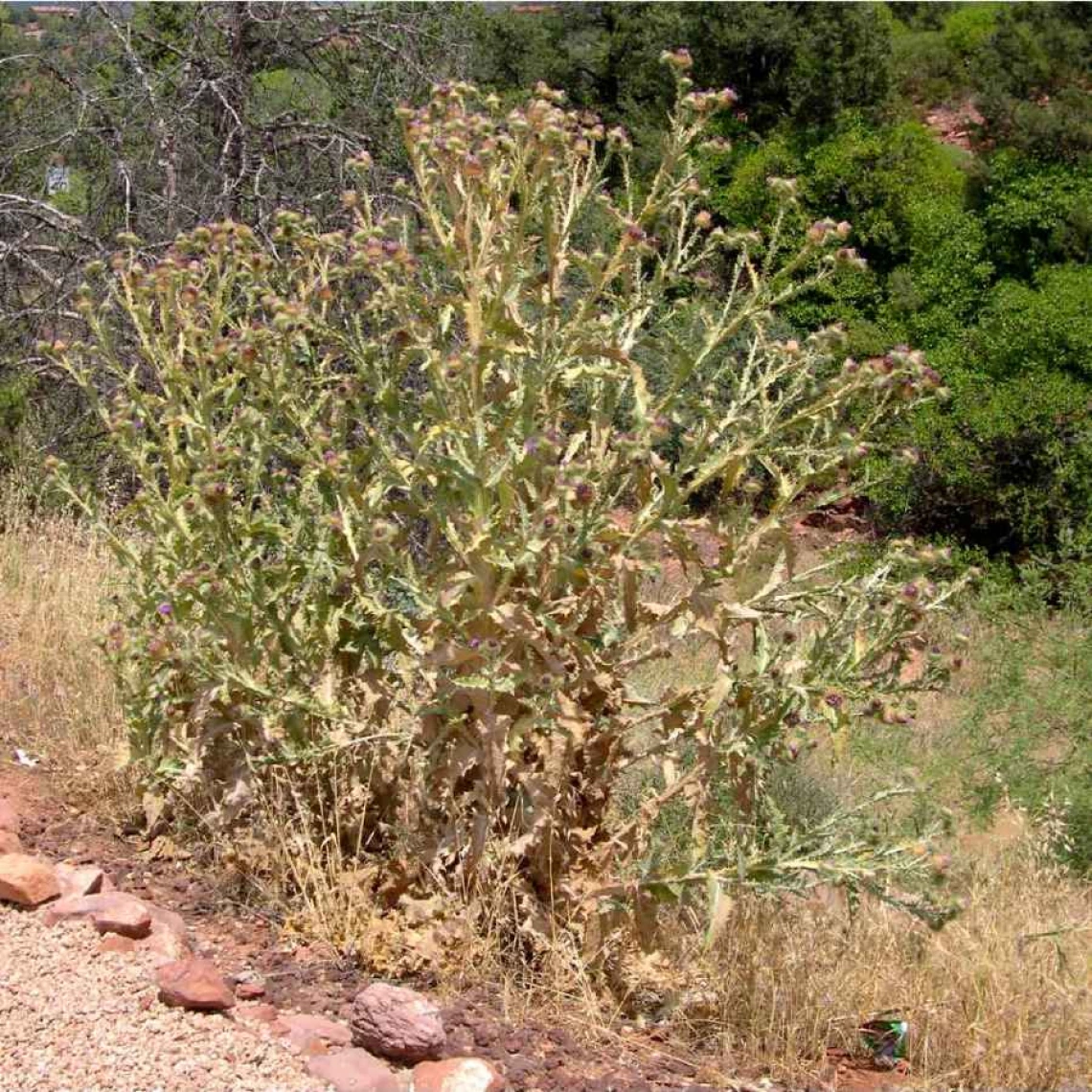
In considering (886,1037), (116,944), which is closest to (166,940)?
(116,944)

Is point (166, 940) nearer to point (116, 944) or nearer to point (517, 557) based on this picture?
point (116, 944)

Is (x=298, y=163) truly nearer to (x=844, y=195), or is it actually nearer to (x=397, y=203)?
(x=397, y=203)

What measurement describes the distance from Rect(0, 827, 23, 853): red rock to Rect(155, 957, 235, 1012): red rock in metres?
0.75

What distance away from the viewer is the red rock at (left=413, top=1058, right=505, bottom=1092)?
2.90 metres

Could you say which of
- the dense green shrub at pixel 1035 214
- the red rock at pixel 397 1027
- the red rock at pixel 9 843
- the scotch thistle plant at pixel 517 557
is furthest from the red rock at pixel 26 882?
the dense green shrub at pixel 1035 214

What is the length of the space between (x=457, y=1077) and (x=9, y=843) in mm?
1383

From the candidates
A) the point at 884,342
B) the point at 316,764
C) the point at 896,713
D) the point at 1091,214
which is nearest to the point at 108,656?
the point at 316,764

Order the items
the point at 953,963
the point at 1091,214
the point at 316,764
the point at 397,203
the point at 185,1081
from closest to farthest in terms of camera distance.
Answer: the point at 185,1081
the point at 953,963
the point at 316,764
the point at 397,203
the point at 1091,214

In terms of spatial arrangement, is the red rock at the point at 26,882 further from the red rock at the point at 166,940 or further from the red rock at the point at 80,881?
the red rock at the point at 166,940

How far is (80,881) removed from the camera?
3.52 m

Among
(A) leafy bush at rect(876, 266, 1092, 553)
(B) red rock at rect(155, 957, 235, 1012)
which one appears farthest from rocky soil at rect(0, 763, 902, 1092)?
(A) leafy bush at rect(876, 266, 1092, 553)

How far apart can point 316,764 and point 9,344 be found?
516 centimetres

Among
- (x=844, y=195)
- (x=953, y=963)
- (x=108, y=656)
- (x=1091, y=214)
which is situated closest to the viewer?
(x=953, y=963)

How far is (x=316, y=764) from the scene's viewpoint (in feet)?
12.2
